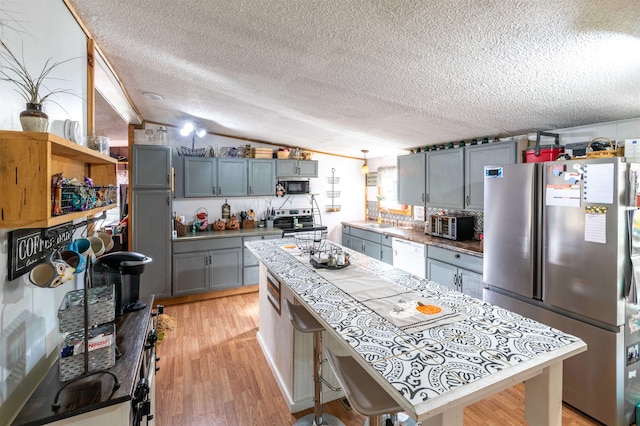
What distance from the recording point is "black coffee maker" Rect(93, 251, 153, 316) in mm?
1785

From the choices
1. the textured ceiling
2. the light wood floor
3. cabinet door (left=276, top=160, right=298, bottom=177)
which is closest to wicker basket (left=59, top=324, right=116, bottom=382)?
the light wood floor

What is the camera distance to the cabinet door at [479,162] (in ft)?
10.0

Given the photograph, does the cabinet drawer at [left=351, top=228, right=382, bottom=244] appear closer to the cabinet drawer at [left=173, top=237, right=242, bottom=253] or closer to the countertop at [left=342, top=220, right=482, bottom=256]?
the countertop at [left=342, top=220, right=482, bottom=256]

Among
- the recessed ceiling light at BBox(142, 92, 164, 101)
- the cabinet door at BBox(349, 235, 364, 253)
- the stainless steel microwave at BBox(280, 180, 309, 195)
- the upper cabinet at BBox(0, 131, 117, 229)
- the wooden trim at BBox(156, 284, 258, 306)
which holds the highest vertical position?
the recessed ceiling light at BBox(142, 92, 164, 101)

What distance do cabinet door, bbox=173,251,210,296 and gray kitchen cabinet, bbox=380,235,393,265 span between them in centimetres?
248

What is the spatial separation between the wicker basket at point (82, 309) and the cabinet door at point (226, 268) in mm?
2882

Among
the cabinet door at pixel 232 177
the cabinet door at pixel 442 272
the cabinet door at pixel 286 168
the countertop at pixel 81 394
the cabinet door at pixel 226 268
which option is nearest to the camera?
the countertop at pixel 81 394

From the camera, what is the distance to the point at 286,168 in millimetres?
4984

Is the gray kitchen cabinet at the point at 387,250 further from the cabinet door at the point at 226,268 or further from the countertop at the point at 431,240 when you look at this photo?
the cabinet door at the point at 226,268

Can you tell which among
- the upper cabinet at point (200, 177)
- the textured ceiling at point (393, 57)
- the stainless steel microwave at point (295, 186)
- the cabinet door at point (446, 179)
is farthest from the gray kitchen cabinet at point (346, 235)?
the textured ceiling at point (393, 57)

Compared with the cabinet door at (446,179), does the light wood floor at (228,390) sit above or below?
below

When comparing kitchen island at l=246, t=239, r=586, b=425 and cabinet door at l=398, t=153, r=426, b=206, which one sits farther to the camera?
cabinet door at l=398, t=153, r=426, b=206

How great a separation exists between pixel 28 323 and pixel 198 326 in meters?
2.41

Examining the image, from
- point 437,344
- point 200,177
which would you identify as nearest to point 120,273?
point 437,344
